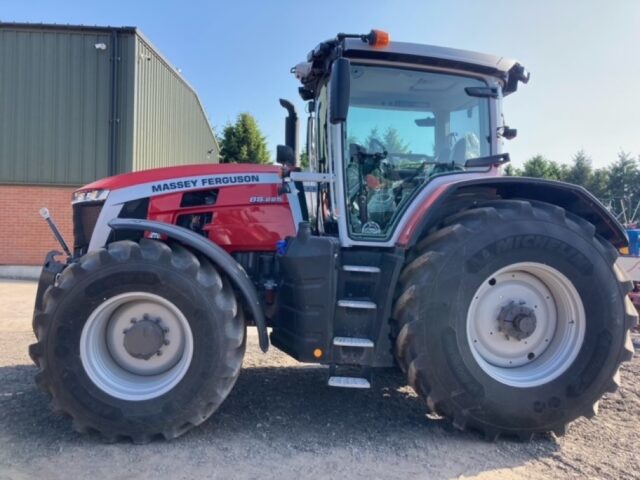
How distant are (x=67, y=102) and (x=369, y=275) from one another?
468 inches

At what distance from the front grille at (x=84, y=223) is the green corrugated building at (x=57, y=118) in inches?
365

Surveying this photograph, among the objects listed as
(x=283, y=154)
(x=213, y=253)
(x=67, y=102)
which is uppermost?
(x=67, y=102)

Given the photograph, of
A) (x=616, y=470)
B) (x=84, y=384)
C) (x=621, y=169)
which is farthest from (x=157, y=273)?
(x=621, y=169)

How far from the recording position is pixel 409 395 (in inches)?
185

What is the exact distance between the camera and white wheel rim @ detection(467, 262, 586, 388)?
3.80 meters

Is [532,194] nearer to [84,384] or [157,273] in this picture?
[157,273]

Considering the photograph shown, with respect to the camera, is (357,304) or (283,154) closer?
(357,304)

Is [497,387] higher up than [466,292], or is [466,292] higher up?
[466,292]

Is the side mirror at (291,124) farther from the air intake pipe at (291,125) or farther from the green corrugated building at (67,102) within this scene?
the green corrugated building at (67,102)

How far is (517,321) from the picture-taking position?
3.77 metres

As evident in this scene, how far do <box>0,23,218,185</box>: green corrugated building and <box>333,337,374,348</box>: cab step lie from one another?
11020mm

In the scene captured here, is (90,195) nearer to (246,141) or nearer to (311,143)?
(311,143)

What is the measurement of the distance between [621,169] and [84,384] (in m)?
42.8

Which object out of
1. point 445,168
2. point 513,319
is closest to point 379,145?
point 445,168
